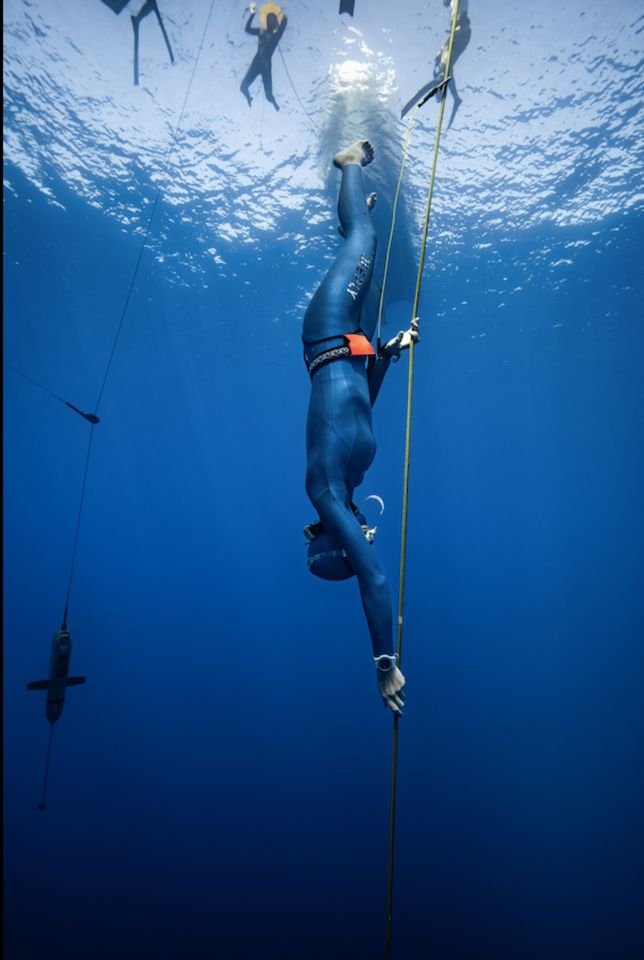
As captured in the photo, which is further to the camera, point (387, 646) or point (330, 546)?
point (330, 546)

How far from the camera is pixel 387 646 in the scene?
3.30 m

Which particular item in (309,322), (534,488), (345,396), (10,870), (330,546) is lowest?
(10,870)

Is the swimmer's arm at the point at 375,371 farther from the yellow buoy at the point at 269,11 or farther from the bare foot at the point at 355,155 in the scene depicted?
the yellow buoy at the point at 269,11

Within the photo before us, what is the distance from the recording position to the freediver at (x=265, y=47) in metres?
8.10

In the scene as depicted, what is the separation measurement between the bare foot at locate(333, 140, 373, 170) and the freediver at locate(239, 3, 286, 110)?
5.72 metres

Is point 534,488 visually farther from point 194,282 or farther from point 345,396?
point 345,396

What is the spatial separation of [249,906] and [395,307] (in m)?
17.0

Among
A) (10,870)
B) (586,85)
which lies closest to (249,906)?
(10,870)

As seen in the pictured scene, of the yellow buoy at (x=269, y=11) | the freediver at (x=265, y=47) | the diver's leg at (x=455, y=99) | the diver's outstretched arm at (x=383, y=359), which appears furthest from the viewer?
the diver's leg at (x=455, y=99)

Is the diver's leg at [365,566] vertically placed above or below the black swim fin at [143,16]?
below

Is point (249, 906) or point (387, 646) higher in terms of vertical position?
point (387, 646)

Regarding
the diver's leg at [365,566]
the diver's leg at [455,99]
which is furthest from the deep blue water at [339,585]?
the diver's leg at [365,566]

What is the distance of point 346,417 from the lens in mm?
3885

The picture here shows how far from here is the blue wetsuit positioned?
3.42 meters
